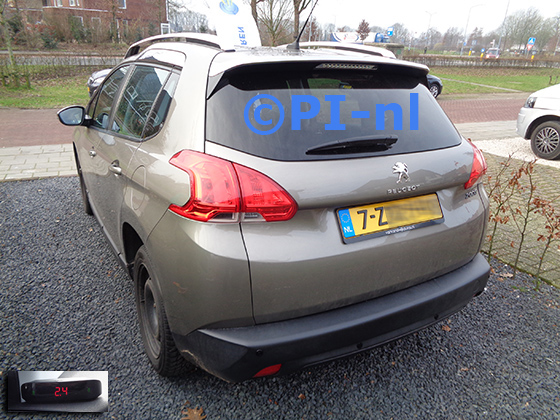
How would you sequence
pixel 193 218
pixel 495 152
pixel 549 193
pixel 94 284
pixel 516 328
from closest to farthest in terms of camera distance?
1. pixel 193 218
2. pixel 516 328
3. pixel 94 284
4. pixel 549 193
5. pixel 495 152

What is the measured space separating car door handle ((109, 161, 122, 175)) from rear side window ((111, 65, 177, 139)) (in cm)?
20

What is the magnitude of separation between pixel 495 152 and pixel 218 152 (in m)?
8.34

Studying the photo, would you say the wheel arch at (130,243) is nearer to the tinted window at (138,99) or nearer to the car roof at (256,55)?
the tinted window at (138,99)

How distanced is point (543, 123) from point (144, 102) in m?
8.19

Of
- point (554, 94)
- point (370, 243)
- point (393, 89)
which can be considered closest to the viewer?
point (370, 243)

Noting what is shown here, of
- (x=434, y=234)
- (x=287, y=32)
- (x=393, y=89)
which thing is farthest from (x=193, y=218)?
(x=287, y=32)

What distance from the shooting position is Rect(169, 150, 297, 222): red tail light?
169cm

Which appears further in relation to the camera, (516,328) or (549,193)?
(549,193)

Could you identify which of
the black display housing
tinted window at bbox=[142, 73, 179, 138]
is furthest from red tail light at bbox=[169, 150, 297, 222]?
the black display housing

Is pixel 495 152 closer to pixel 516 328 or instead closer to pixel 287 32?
pixel 516 328

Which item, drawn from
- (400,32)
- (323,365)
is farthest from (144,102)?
(400,32)

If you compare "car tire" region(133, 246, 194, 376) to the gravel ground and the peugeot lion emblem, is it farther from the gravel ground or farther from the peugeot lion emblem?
the peugeot lion emblem

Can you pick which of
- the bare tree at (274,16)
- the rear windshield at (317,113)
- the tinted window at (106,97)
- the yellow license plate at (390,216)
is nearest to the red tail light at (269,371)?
the yellow license plate at (390,216)

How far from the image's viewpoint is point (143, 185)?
2125 millimetres
